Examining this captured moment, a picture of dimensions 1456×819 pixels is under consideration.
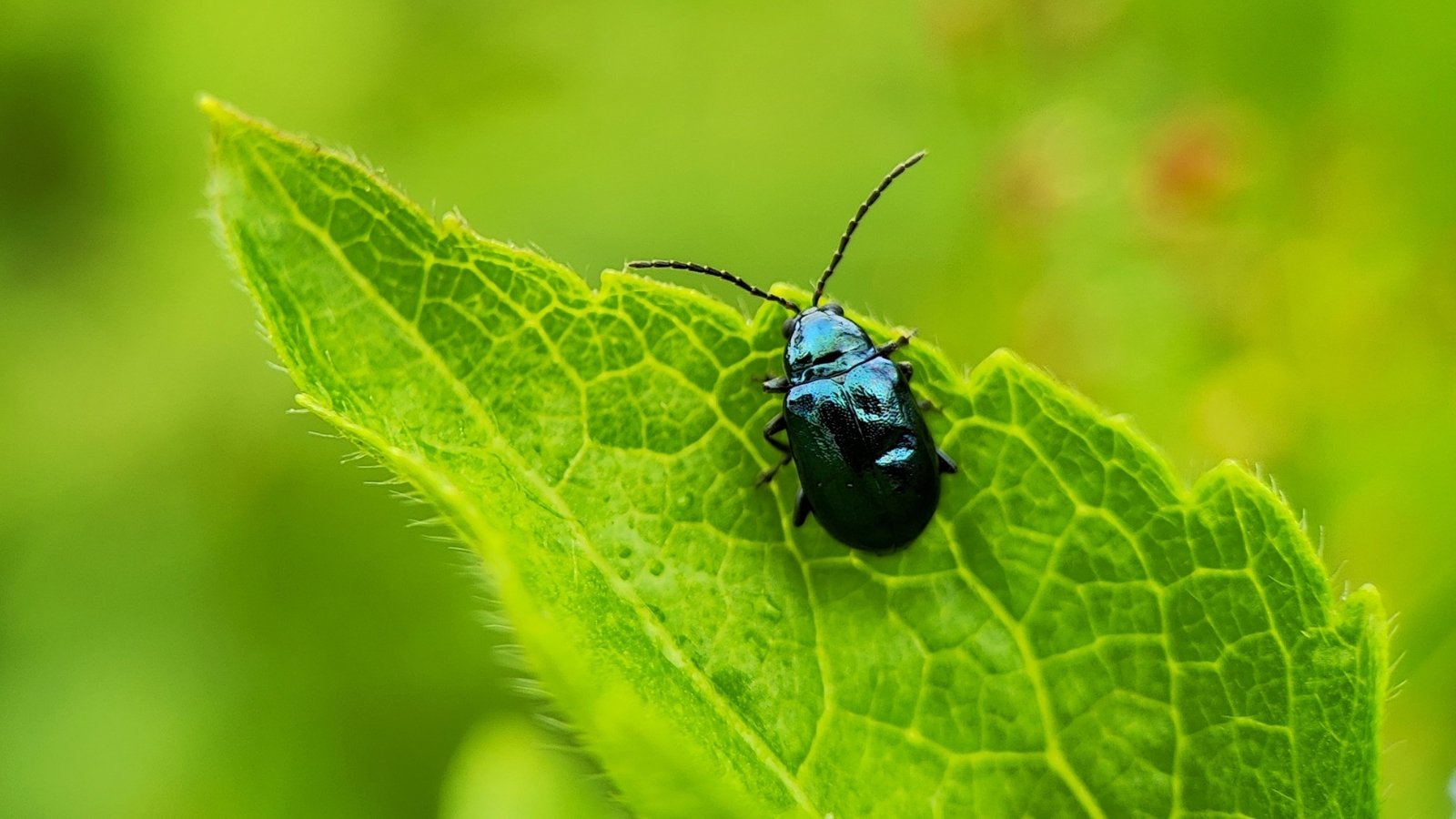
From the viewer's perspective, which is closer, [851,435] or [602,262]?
[851,435]

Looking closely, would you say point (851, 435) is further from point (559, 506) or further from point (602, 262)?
point (602, 262)

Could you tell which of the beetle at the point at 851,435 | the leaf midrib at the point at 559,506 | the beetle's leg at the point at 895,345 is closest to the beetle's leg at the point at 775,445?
the beetle at the point at 851,435

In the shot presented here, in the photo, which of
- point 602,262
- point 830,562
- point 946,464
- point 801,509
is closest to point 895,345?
point 946,464

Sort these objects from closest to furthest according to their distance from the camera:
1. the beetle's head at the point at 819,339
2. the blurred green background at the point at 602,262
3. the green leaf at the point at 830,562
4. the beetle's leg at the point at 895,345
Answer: the green leaf at the point at 830,562, the beetle's leg at the point at 895,345, the beetle's head at the point at 819,339, the blurred green background at the point at 602,262

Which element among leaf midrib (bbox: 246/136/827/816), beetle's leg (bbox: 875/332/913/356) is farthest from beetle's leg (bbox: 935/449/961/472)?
leaf midrib (bbox: 246/136/827/816)

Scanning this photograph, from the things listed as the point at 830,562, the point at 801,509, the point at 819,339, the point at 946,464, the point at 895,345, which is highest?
the point at 819,339

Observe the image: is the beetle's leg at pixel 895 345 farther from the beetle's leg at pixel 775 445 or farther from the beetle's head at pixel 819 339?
the beetle's head at pixel 819 339

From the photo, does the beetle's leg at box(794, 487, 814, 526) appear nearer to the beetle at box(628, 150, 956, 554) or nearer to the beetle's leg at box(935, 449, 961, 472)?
the beetle at box(628, 150, 956, 554)

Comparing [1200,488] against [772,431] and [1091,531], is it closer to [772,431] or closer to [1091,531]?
[1091,531]
